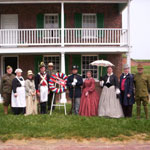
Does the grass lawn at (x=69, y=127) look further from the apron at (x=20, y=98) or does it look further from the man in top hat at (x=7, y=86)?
the man in top hat at (x=7, y=86)

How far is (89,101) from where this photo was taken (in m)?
8.08

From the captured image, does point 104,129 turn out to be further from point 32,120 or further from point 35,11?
point 35,11

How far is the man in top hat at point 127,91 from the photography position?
771 cm

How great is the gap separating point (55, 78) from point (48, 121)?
6.07ft

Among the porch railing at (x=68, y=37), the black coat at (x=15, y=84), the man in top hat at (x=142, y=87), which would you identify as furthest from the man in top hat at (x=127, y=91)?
the porch railing at (x=68, y=37)

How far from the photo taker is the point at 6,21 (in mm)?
15930

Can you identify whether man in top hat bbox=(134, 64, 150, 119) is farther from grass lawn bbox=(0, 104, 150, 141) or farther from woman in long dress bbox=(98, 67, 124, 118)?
grass lawn bbox=(0, 104, 150, 141)

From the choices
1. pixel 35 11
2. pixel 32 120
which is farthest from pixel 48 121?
pixel 35 11

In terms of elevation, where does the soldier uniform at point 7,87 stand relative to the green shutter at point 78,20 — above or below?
below

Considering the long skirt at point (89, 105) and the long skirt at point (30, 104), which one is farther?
the long skirt at point (30, 104)

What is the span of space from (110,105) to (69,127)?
1920mm

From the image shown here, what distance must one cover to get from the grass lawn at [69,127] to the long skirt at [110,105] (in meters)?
0.51

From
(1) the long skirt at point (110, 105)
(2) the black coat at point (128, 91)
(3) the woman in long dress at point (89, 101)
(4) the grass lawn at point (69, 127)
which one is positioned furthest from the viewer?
(3) the woman in long dress at point (89, 101)

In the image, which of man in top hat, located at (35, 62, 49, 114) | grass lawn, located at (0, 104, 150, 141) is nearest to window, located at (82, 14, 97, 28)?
man in top hat, located at (35, 62, 49, 114)
